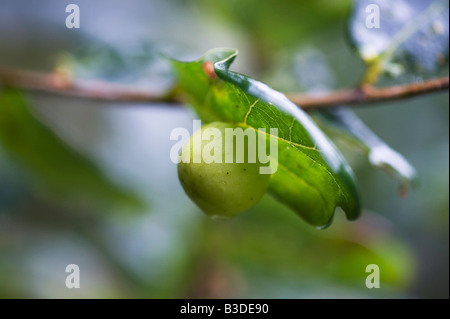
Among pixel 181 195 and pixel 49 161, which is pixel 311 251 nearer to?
pixel 181 195

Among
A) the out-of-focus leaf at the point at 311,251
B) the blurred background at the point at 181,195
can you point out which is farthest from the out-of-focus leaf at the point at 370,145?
the out-of-focus leaf at the point at 311,251

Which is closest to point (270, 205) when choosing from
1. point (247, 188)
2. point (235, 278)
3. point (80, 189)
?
point (235, 278)

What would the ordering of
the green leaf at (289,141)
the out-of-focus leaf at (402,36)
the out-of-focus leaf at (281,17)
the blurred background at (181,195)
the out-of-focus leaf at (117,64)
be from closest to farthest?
the green leaf at (289,141) → the out-of-focus leaf at (402,36) → the out-of-focus leaf at (117,64) → the blurred background at (181,195) → the out-of-focus leaf at (281,17)

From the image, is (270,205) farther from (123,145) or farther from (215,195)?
(215,195)

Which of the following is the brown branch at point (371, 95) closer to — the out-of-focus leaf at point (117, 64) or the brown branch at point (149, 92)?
the brown branch at point (149, 92)

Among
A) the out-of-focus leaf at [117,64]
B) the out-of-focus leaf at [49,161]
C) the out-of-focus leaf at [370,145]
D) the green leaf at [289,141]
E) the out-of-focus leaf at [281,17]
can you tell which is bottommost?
the green leaf at [289,141]

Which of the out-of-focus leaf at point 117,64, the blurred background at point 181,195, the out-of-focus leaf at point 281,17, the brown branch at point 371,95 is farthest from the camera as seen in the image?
the out-of-focus leaf at point 281,17

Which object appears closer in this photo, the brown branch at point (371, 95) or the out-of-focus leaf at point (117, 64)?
the brown branch at point (371, 95)

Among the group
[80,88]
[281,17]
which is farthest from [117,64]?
[281,17]

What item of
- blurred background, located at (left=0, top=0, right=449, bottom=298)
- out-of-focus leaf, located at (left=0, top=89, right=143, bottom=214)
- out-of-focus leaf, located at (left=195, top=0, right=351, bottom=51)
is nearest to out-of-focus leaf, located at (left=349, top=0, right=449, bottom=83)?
blurred background, located at (left=0, top=0, right=449, bottom=298)
